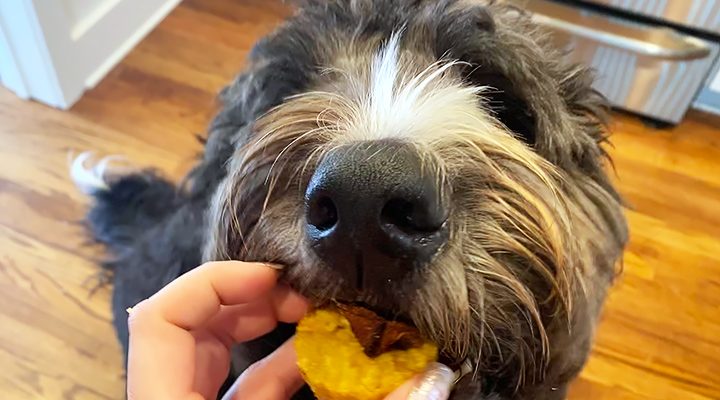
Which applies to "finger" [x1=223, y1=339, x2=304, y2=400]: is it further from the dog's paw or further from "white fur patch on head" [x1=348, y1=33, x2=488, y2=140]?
the dog's paw

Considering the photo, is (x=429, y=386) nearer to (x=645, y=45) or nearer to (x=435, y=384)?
(x=435, y=384)

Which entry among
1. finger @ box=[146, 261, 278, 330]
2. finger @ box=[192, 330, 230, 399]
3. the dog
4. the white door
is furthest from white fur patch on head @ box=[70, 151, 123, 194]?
finger @ box=[146, 261, 278, 330]

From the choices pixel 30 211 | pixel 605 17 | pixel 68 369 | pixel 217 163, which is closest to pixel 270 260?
pixel 217 163

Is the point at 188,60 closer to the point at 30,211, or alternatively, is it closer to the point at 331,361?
the point at 30,211

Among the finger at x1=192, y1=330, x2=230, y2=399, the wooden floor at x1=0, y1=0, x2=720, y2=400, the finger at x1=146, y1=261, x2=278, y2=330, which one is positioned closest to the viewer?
the finger at x1=146, y1=261, x2=278, y2=330

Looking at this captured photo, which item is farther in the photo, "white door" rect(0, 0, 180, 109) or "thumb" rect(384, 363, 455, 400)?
"white door" rect(0, 0, 180, 109)
